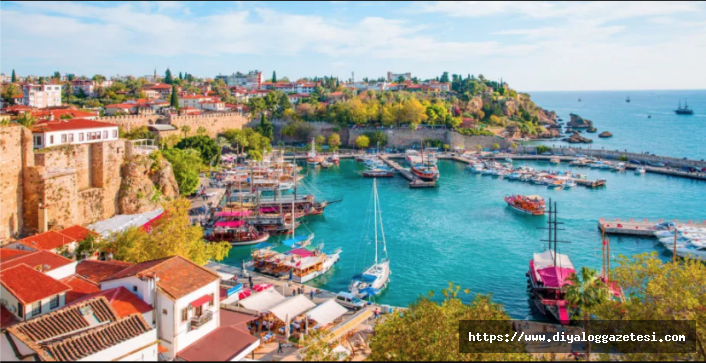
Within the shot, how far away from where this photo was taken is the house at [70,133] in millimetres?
26594

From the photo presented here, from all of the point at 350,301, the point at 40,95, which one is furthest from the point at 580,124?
the point at 350,301

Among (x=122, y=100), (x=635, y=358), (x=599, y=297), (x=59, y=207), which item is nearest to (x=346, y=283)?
(x=599, y=297)

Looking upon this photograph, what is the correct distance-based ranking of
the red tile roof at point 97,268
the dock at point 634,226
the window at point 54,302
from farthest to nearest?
1. the dock at point 634,226
2. the red tile roof at point 97,268
3. the window at point 54,302

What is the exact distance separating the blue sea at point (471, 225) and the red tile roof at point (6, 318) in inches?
508

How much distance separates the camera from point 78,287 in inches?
571

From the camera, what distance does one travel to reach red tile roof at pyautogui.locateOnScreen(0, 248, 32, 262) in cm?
1625

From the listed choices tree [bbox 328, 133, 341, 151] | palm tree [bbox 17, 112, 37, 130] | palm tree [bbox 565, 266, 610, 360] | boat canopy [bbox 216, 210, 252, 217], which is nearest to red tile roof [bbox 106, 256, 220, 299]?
palm tree [bbox 565, 266, 610, 360]

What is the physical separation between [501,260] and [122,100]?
212 feet

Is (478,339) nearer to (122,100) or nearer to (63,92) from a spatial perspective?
(122,100)

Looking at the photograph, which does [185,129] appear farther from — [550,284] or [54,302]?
[54,302]

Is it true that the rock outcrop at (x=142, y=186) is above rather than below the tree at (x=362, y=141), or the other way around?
below

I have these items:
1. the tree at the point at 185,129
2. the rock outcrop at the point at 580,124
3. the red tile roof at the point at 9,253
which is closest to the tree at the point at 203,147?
the tree at the point at 185,129

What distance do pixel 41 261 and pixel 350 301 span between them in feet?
32.5

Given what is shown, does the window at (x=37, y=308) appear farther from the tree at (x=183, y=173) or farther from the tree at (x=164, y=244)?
the tree at (x=183, y=173)
